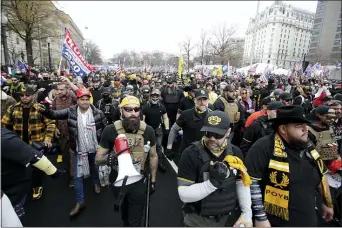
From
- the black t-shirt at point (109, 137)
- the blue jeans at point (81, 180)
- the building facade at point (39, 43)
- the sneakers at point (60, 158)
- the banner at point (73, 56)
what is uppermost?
the building facade at point (39, 43)

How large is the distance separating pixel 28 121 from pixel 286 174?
4102 millimetres

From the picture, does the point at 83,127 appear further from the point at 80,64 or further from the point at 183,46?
the point at 183,46

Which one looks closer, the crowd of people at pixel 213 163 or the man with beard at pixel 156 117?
the crowd of people at pixel 213 163

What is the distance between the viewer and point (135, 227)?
296cm

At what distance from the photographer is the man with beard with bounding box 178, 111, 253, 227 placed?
7.04ft

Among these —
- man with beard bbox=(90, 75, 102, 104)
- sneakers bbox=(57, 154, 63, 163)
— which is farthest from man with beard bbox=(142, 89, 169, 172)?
man with beard bbox=(90, 75, 102, 104)

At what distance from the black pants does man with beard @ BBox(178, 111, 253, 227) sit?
29.3 inches

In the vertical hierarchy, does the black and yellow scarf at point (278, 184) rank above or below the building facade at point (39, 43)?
below

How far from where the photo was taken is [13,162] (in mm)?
2523

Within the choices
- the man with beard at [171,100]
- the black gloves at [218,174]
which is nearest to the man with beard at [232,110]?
the man with beard at [171,100]

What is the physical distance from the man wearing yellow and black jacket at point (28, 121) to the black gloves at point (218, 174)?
3308mm

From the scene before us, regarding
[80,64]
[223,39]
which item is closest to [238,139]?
[80,64]

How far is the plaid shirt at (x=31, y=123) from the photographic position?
3998 millimetres

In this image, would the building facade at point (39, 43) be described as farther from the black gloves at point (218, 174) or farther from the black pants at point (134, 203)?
the black gloves at point (218, 174)
